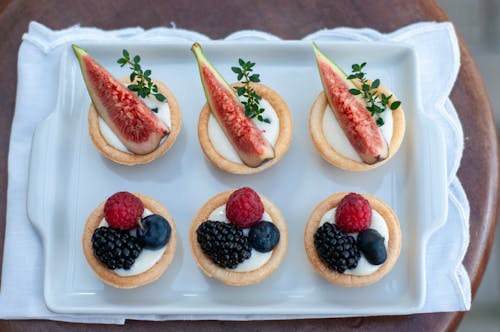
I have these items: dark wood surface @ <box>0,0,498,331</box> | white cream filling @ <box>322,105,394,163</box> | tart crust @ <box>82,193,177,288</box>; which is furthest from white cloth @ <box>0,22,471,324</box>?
white cream filling @ <box>322,105,394,163</box>

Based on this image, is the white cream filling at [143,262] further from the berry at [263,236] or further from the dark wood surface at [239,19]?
the dark wood surface at [239,19]

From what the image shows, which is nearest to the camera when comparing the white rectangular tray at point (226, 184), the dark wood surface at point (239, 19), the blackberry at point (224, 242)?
the blackberry at point (224, 242)

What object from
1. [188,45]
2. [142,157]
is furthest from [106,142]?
[188,45]

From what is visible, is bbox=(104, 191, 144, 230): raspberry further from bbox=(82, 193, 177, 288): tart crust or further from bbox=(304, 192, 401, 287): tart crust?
bbox=(304, 192, 401, 287): tart crust

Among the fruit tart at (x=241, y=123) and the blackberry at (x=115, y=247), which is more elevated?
the fruit tart at (x=241, y=123)

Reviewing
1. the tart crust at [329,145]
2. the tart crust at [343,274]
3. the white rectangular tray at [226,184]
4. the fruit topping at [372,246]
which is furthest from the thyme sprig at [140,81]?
the fruit topping at [372,246]
